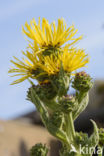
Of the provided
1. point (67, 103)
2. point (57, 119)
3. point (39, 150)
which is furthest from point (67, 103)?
point (39, 150)

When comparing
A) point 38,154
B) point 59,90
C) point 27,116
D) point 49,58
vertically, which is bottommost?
point 38,154

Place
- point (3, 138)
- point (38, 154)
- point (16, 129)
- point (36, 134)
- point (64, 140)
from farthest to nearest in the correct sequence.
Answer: point (36, 134) < point (16, 129) < point (3, 138) < point (38, 154) < point (64, 140)

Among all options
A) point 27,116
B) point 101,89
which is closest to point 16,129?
point 27,116

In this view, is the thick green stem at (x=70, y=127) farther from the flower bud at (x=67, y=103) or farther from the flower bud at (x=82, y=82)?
the flower bud at (x=82, y=82)

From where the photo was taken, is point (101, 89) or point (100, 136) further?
point (101, 89)

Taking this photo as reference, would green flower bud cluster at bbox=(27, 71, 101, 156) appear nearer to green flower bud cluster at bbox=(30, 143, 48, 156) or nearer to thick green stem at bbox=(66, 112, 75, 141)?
thick green stem at bbox=(66, 112, 75, 141)

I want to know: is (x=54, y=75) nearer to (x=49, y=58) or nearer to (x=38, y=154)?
(x=49, y=58)

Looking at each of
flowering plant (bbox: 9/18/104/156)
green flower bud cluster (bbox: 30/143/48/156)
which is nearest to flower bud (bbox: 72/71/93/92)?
flowering plant (bbox: 9/18/104/156)

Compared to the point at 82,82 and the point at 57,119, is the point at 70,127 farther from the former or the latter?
the point at 82,82
